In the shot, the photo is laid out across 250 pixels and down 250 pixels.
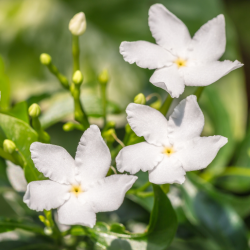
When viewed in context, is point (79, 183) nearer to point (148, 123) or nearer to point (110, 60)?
point (148, 123)

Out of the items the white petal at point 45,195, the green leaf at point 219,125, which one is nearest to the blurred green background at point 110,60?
the green leaf at point 219,125

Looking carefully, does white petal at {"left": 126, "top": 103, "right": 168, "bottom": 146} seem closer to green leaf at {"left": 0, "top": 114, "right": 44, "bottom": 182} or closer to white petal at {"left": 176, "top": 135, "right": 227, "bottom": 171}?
white petal at {"left": 176, "top": 135, "right": 227, "bottom": 171}

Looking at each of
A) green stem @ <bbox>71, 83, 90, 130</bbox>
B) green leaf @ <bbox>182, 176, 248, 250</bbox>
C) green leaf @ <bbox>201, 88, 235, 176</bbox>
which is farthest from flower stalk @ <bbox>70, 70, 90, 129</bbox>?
green leaf @ <bbox>201, 88, 235, 176</bbox>

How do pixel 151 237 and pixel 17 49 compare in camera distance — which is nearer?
pixel 151 237

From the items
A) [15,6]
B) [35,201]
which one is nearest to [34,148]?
[35,201]

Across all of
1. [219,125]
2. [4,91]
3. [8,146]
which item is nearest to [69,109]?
[4,91]

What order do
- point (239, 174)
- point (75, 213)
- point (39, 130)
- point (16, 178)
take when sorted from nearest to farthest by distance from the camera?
point (75, 213)
point (39, 130)
point (16, 178)
point (239, 174)

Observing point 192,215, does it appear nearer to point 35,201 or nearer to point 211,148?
point 211,148
